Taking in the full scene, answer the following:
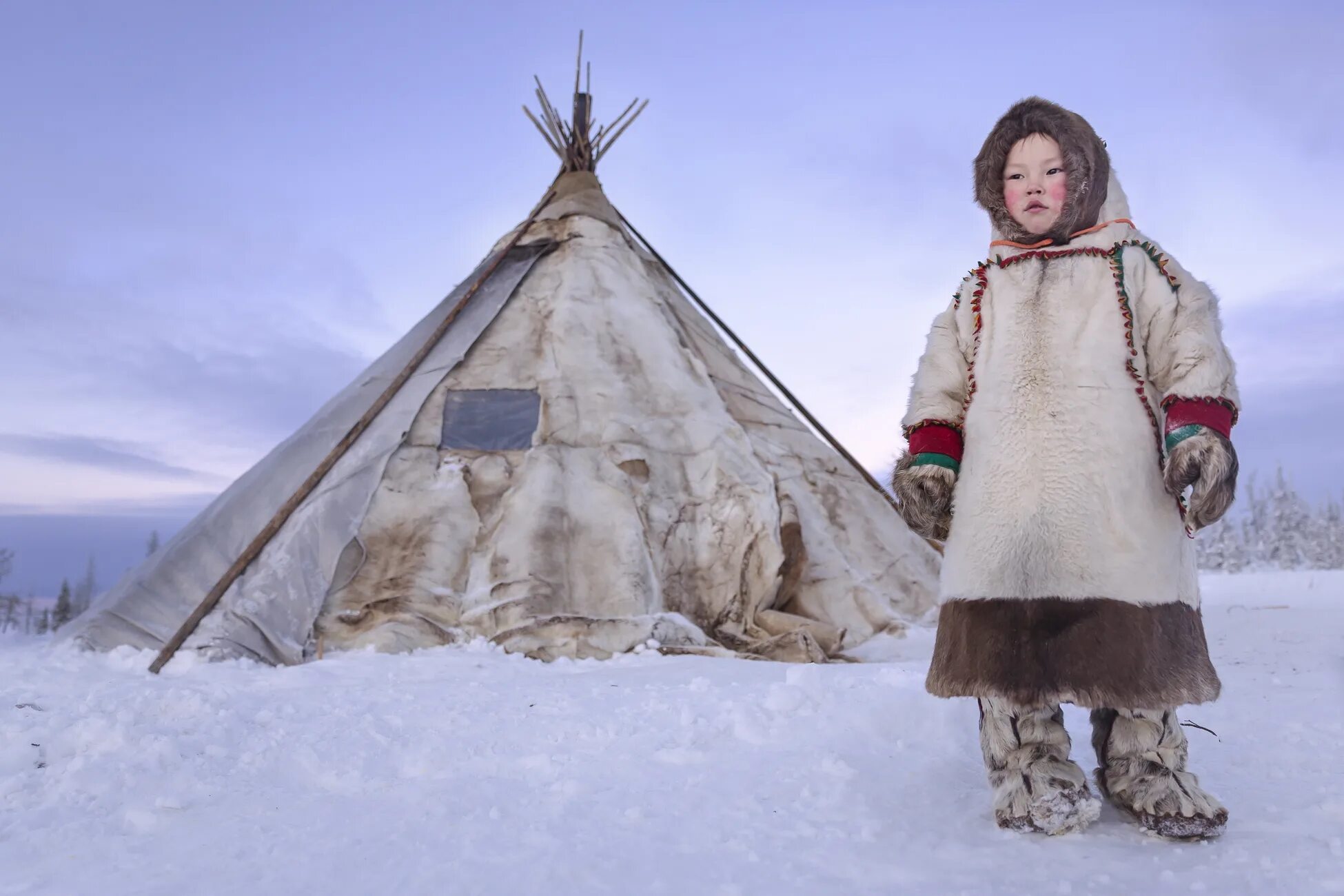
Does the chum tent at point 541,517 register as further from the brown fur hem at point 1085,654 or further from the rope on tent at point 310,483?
the brown fur hem at point 1085,654

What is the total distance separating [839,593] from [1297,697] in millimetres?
2566

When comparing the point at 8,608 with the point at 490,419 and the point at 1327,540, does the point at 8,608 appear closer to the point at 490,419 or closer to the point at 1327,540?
the point at 490,419

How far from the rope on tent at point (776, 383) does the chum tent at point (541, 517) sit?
44mm

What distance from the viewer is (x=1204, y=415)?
2.12 meters

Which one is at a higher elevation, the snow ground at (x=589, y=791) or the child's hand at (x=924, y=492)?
the child's hand at (x=924, y=492)

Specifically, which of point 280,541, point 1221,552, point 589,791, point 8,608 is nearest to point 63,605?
point 8,608

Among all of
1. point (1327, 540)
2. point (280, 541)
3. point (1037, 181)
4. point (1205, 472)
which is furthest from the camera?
point (1327, 540)

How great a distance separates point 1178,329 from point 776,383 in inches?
198

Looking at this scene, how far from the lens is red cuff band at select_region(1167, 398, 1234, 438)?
83.4 inches

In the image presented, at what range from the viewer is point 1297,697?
3627 mm

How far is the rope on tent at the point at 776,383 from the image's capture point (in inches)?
272

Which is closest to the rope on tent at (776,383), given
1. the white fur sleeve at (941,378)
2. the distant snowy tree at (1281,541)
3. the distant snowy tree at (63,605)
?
the white fur sleeve at (941,378)

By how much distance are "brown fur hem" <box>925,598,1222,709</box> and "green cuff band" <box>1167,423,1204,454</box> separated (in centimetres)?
37

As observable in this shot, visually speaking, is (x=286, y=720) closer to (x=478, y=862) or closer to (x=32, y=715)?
(x=32, y=715)
